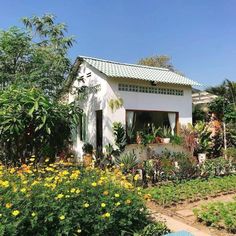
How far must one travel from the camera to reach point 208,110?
17906 millimetres

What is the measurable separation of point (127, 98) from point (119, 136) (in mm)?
1914

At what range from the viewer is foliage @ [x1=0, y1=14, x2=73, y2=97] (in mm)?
13773

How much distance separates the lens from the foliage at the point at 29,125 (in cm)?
932

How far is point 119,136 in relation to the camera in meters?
13.9

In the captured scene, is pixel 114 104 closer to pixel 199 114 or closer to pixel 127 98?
pixel 127 98

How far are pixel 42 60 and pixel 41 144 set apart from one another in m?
5.69

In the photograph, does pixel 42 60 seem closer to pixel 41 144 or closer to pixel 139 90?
pixel 139 90

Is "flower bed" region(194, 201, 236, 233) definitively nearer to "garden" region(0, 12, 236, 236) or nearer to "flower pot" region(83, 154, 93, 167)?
"garden" region(0, 12, 236, 236)

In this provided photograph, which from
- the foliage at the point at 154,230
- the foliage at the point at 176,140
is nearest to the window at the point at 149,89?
the foliage at the point at 176,140

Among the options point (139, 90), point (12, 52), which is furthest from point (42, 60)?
point (139, 90)

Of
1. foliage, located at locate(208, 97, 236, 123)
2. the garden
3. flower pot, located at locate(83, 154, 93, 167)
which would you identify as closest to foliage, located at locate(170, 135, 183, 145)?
the garden

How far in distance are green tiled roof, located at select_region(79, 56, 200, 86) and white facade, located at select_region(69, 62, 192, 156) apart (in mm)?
290

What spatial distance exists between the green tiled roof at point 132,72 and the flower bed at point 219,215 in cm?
829

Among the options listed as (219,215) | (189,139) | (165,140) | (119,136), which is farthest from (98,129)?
(219,215)
